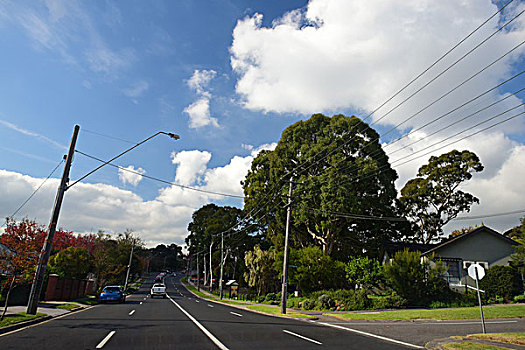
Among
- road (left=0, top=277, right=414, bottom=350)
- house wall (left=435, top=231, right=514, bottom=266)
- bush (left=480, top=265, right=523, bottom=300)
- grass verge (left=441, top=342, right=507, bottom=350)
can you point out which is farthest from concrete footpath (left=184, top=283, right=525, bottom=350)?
house wall (left=435, top=231, right=514, bottom=266)

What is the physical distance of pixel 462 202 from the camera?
4084 centimetres

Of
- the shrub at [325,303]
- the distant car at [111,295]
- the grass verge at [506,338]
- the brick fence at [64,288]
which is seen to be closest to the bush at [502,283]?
the shrub at [325,303]

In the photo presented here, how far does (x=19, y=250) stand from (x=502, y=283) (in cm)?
3318

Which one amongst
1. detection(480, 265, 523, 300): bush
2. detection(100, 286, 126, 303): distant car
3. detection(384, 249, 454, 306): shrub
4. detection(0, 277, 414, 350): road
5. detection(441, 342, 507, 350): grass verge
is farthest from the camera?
detection(100, 286, 126, 303): distant car

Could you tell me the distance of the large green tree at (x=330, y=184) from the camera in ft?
97.2

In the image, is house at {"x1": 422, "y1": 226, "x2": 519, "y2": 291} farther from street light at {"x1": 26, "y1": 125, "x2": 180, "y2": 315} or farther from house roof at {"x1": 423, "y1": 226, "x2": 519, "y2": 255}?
street light at {"x1": 26, "y1": 125, "x2": 180, "y2": 315}

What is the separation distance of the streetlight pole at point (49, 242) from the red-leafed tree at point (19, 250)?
0.80 m

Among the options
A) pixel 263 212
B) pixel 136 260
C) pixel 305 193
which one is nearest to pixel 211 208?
pixel 136 260

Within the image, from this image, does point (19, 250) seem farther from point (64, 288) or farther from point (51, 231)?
point (64, 288)

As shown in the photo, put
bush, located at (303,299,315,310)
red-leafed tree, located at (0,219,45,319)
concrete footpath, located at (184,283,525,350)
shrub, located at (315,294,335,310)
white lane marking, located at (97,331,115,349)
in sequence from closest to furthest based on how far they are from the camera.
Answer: white lane marking, located at (97,331,115,349) < concrete footpath, located at (184,283,525,350) < red-leafed tree, located at (0,219,45,319) < shrub, located at (315,294,335,310) < bush, located at (303,299,315,310)

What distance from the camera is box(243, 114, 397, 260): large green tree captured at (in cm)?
2964

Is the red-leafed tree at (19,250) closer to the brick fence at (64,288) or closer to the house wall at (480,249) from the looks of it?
the brick fence at (64,288)

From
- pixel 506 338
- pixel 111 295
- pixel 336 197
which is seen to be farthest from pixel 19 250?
pixel 336 197

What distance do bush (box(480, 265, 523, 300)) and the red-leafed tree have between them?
31725 mm
